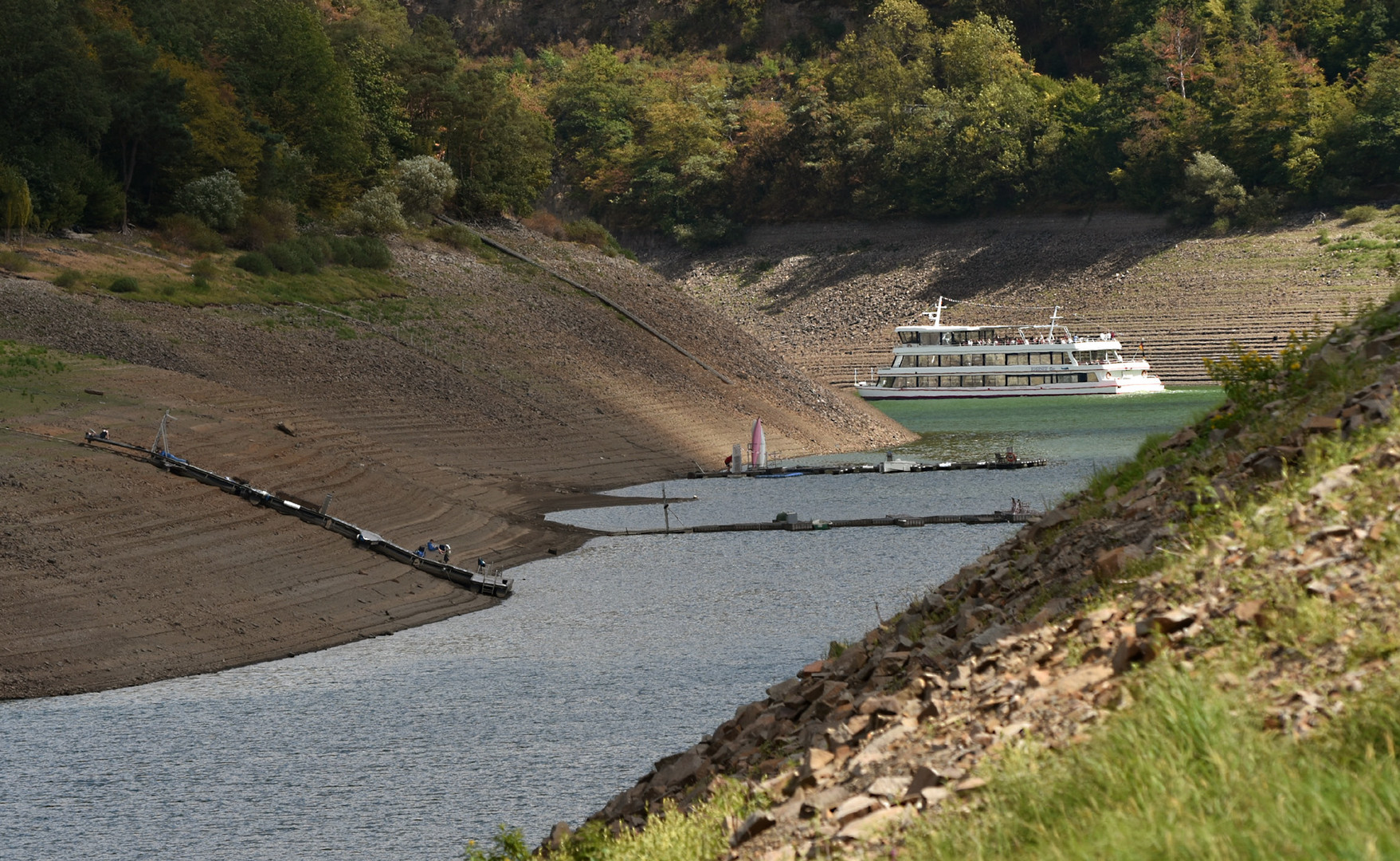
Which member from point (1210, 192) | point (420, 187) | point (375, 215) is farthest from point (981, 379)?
point (375, 215)

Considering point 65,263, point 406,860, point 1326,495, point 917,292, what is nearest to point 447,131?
point 65,263

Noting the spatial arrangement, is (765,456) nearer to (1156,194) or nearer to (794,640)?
(794,640)

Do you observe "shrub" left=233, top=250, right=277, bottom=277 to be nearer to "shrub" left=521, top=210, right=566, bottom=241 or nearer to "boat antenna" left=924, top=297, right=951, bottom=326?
"shrub" left=521, top=210, right=566, bottom=241

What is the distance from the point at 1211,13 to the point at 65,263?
11897cm

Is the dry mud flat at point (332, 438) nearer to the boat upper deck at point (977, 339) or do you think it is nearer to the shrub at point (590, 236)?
the shrub at point (590, 236)

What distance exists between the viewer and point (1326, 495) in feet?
30.4

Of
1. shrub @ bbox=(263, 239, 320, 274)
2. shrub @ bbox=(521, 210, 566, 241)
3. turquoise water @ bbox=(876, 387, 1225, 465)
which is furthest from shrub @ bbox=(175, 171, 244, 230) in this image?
turquoise water @ bbox=(876, 387, 1225, 465)

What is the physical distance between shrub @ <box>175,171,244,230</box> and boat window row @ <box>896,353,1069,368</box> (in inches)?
2422

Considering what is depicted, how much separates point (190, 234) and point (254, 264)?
3.79 meters

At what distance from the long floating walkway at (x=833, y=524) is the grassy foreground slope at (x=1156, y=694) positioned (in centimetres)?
3471

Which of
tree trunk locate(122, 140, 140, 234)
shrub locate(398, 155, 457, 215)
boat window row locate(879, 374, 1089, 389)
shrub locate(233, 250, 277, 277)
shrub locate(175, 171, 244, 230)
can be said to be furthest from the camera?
boat window row locate(879, 374, 1089, 389)

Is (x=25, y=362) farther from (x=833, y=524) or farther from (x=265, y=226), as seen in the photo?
(x=265, y=226)

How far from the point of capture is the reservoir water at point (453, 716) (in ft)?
64.8

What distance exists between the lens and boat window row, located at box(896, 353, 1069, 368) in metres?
114
